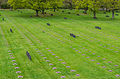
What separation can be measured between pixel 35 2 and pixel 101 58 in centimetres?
3232

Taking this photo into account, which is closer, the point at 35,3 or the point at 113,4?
the point at 113,4

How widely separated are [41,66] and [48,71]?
2.83ft

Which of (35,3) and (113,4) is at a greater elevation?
(35,3)

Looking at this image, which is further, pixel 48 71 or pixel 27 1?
pixel 27 1

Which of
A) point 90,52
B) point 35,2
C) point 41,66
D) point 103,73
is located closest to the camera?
point 103,73

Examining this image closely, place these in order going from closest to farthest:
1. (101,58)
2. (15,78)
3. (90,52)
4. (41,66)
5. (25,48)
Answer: (15,78)
(41,66)
(101,58)
(90,52)
(25,48)

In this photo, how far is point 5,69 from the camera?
356 inches

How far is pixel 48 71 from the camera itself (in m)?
8.80

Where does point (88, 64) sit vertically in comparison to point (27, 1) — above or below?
below

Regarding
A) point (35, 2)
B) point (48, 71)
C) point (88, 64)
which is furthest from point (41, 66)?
point (35, 2)

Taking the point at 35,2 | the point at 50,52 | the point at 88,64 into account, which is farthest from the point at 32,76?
the point at 35,2

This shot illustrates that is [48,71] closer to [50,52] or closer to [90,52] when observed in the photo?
[50,52]

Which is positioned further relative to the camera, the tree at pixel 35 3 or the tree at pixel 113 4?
the tree at pixel 35 3

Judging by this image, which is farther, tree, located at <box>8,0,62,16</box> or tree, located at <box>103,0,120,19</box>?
tree, located at <box>8,0,62,16</box>
